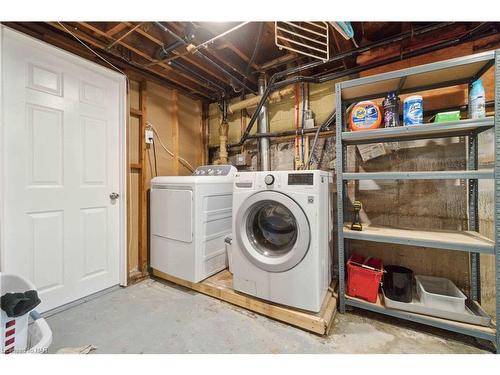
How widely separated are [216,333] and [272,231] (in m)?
0.84

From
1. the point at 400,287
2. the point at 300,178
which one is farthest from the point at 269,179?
the point at 400,287

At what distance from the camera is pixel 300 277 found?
1534 millimetres

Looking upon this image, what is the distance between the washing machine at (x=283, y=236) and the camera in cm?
150

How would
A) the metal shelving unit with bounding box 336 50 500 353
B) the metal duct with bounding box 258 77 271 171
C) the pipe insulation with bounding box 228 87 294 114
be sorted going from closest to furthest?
the metal shelving unit with bounding box 336 50 500 353, the pipe insulation with bounding box 228 87 294 114, the metal duct with bounding box 258 77 271 171

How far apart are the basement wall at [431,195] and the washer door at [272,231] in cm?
88

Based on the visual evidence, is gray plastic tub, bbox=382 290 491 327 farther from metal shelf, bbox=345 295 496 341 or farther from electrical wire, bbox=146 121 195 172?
electrical wire, bbox=146 121 195 172

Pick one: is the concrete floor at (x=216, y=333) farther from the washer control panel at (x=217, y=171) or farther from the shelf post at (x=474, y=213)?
the washer control panel at (x=217, y=171)

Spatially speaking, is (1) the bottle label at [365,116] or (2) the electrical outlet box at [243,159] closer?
(1) the bottle label at [365,116]

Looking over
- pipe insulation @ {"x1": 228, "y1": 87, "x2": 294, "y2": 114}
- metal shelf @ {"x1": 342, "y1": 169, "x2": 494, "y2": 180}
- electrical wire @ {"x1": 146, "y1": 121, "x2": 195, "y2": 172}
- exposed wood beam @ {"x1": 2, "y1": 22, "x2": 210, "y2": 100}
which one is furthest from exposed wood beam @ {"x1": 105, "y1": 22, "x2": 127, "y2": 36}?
metal shelf @ {"x1": 342, "y1": 169, "x2": 494, "y2": 180}

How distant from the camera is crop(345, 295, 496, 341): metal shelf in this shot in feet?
4.35

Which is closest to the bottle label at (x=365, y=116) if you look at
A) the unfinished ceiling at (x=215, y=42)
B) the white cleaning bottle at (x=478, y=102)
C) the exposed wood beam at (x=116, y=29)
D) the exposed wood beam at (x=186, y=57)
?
the white cleaning bottle at (x=478, y=102)

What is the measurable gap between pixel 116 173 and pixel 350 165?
237 centimetres
